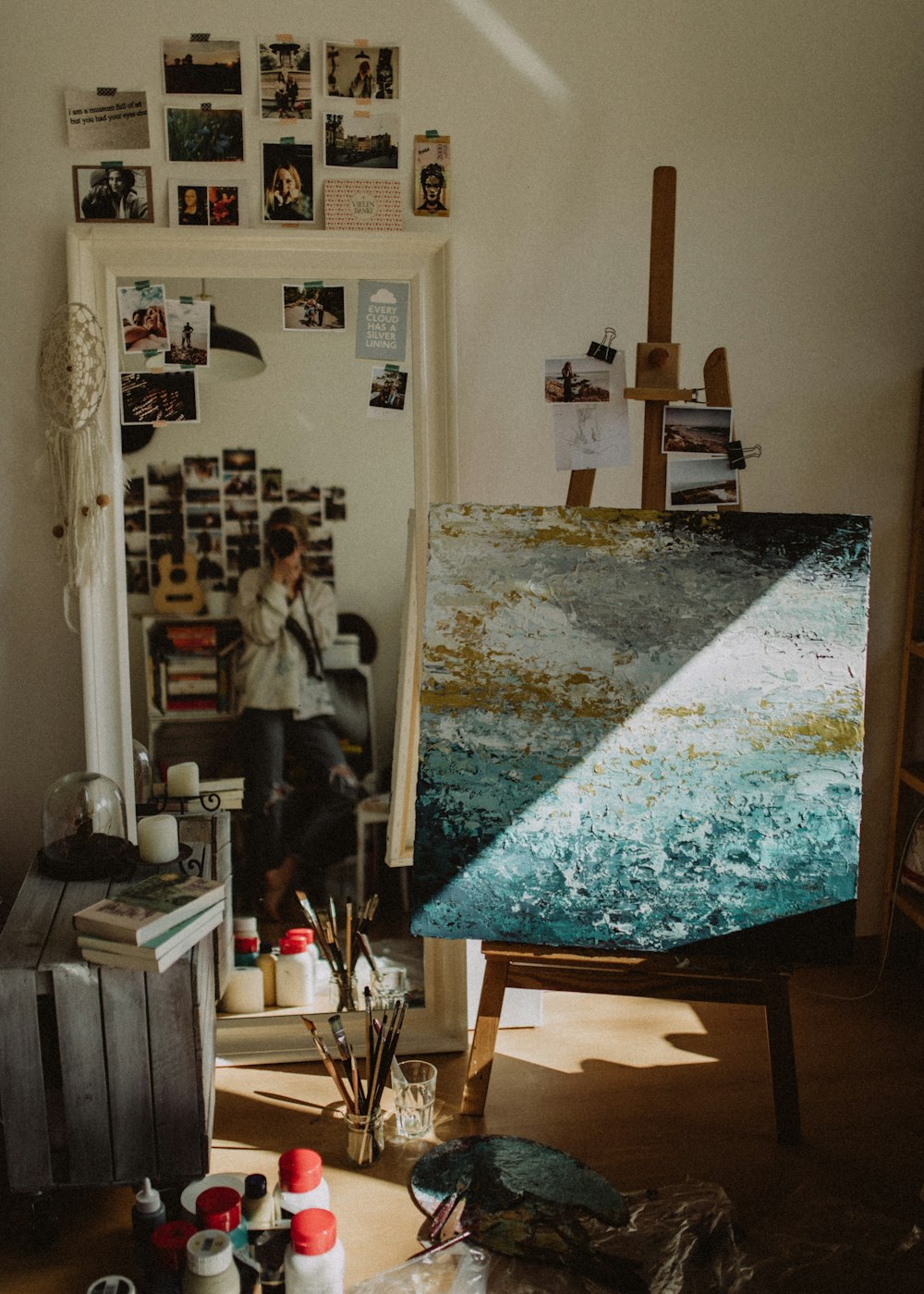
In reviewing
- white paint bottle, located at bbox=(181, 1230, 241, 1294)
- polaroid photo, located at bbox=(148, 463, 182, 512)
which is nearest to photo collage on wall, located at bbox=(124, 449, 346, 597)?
polaroid photo, located at bbox=(148, 463, 182, 512)

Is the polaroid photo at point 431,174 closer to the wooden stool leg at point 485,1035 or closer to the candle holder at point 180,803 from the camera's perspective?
the candle holder at point 180,803

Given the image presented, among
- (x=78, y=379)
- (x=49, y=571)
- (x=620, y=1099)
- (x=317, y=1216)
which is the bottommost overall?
(x=620, y=1099)

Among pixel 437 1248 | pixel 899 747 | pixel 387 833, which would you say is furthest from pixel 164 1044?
pixel 899 747

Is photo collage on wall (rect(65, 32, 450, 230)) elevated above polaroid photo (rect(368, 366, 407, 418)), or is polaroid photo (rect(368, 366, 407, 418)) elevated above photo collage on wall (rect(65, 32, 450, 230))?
photo collage on wall (rect(65, 32, 450, 230))

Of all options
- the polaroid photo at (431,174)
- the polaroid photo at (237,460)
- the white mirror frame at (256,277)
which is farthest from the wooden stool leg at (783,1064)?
the polaroid photo at (431,174)

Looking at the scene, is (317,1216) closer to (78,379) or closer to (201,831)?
(201,831)

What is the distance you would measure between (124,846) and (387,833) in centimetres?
60

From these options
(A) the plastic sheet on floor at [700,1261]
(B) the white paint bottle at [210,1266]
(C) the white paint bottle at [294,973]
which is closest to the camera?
(B) the white paint bottle at [210,1266]

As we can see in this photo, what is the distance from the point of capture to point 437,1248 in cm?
170

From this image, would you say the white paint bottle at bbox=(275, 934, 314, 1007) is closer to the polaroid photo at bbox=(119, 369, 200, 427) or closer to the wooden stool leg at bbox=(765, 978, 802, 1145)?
the wooden stool leg at bbox=(765, 978, 802, 1145)

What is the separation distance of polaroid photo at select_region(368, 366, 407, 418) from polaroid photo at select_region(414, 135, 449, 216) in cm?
35

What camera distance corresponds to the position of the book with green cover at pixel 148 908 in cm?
169

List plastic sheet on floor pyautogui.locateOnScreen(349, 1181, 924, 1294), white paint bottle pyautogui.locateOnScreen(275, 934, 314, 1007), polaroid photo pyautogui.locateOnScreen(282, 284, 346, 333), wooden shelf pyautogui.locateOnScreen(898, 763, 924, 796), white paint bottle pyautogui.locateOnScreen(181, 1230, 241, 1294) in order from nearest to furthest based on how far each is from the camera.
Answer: white paint bottle pyautogui.locateOnScreen(181, 1230, 241, 1294), plastic sheet on floor pyautogui.locateOnScreen(349, 1181, 924, 1294), polaroid photo pyautogui.locateOnScreen(282, 284, 346, 333), white paint bottle pyautogui.locateOnScreen(275, 934, 314, 1007), wooden shelf pyautogui.locateOnScreen(898, 763, 924, 796)

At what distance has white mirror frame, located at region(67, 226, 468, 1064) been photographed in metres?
2.18
